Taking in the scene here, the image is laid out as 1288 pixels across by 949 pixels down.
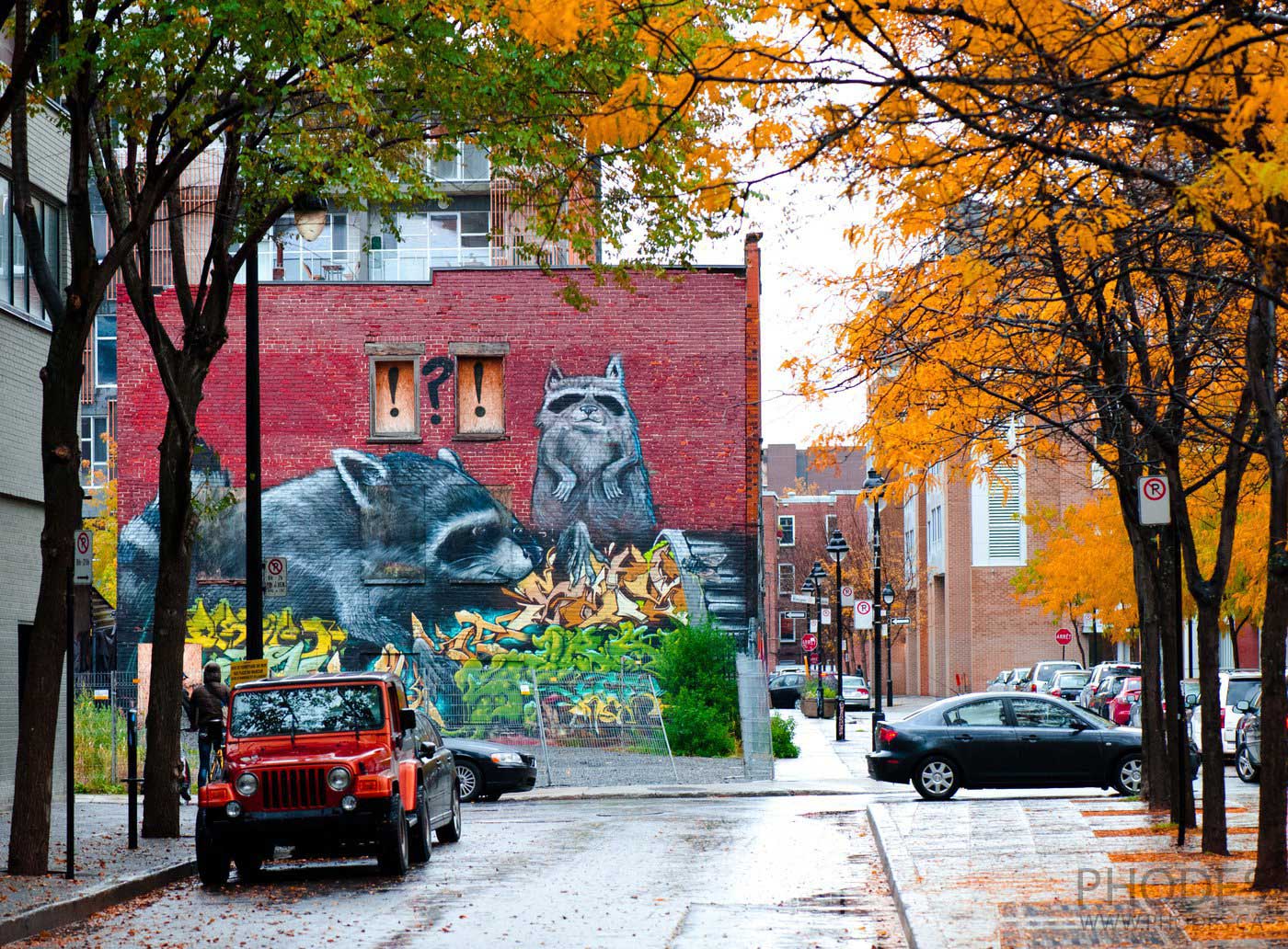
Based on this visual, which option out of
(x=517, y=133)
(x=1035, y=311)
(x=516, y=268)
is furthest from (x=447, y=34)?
(x=516, y=268)

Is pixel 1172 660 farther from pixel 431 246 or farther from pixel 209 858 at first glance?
pixel 431 246

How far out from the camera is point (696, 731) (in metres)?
31.5

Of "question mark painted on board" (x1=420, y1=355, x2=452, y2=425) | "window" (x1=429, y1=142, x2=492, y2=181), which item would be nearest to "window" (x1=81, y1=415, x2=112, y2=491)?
"window" (x1=429, y1=142, x2=492, y2=181)

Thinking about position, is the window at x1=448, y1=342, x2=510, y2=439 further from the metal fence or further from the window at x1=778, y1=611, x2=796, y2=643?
the window at x1=778, y1=611, x2=796, y2=643

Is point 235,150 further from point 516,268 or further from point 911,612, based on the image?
point 911,612

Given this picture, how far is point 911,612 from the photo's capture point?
92.8 metres

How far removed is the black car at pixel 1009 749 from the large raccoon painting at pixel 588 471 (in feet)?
40.3

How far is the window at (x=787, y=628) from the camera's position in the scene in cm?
12682

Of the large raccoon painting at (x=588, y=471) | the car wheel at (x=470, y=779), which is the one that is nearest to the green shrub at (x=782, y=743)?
the large raccoon painting at (x=588, y=471)

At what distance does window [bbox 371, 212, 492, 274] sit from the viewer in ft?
145

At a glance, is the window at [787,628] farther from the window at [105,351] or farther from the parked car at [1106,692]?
the parked car at [1106,692]

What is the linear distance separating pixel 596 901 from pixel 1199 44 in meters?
7.38

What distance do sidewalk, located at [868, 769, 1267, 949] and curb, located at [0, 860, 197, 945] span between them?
234 inches

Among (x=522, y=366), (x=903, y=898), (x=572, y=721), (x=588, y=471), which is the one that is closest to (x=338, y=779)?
(x=903, y=898)
